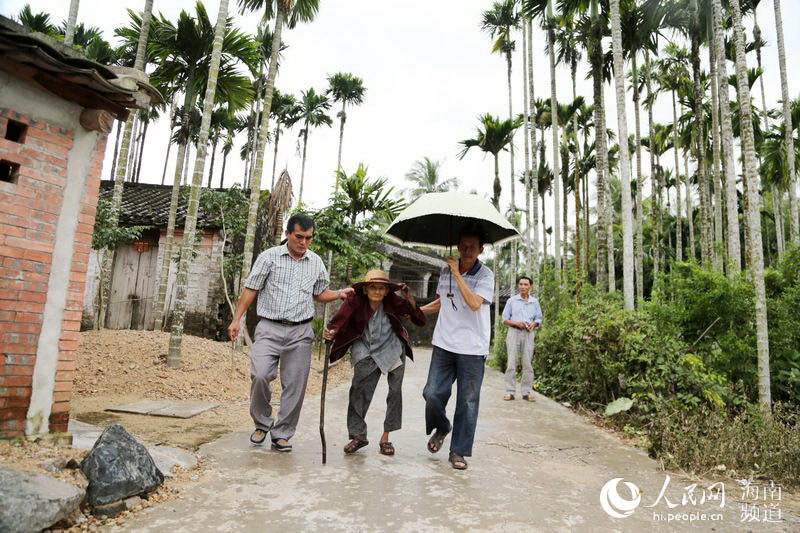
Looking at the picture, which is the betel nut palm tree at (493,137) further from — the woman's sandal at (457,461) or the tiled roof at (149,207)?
the woman's sandal at (457,461)

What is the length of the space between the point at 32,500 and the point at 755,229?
8083 mm

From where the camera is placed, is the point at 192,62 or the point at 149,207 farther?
the point at 149,207

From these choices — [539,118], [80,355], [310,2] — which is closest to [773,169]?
[539,118]

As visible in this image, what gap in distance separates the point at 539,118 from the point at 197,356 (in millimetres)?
18723

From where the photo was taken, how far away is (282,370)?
13.2ft

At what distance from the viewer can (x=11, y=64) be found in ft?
10.6

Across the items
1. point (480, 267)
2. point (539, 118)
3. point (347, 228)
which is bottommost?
point (480, 267)

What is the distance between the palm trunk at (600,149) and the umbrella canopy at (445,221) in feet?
25.7

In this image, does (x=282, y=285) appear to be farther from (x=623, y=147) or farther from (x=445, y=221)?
(x=623, y=147)

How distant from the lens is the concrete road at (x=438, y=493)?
8.52 feet

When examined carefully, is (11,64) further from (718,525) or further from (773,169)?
(773,169)

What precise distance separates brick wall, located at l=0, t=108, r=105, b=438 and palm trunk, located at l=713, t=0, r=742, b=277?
26.3ft

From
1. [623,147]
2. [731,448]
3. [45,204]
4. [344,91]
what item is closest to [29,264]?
[45,204]

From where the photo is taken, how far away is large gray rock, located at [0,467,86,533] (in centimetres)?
215
